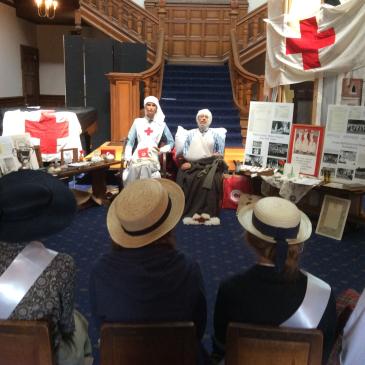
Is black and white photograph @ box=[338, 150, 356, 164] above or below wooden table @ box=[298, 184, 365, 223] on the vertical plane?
above

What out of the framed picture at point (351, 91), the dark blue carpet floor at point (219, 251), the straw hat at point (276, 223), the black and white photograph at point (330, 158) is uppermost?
the framed picture at point (351, 91)

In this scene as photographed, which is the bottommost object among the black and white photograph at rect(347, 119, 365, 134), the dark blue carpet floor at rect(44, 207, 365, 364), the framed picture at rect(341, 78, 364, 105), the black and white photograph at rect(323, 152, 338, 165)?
the dark blue carpet floor at rect(44, 207, 365, 364)

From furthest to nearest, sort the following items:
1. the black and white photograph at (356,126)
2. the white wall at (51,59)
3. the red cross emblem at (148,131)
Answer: the white wall at (51,59), the red cross emblem at (148,131), the black and white photograph at (356,126)

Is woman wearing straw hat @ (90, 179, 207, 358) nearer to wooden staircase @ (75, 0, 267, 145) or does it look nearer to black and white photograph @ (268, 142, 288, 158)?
black and white photograph @ (268, 142, 288, 158)

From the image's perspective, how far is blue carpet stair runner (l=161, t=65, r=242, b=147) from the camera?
719 centimetres

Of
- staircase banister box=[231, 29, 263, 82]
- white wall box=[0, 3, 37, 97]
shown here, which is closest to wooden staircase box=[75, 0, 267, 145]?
staircase banister box=[231, 29, 263, 82]

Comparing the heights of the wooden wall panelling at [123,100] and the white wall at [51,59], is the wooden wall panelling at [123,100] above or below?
below

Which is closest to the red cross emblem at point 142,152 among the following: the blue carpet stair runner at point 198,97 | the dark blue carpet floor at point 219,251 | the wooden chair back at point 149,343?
the dark blue carpet floor at point 219,251

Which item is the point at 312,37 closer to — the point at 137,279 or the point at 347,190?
the point at 347,190

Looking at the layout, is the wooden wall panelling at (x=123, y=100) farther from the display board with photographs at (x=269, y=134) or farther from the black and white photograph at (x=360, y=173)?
the black and white photograph at (x=360, y=173)

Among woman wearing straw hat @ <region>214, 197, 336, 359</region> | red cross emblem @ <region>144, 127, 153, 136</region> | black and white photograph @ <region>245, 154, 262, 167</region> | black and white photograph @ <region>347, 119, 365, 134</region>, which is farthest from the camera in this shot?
red cross emblem @ <region>144, 127, 153, 136</region>

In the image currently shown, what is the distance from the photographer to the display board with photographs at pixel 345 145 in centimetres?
370

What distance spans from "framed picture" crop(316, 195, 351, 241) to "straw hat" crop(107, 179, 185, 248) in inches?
105

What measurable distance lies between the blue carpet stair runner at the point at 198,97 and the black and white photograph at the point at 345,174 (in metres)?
3.16
